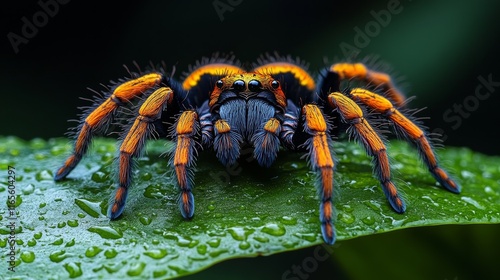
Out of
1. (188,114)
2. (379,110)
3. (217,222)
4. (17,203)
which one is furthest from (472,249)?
(17,203)

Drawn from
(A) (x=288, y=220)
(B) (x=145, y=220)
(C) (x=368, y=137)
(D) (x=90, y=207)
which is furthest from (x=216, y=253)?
(C) (x=368, y=137)

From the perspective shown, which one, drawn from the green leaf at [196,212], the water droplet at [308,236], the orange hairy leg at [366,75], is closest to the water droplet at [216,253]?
the green leaf at [196,212]

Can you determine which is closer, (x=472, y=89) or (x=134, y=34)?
(x=472, y=89)

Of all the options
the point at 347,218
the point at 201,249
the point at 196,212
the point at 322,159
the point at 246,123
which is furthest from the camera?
the point at 246,123

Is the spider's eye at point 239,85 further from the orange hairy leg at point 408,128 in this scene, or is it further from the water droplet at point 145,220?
the water droplet at point 145,220

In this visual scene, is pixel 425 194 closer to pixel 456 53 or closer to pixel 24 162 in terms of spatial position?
pixel 24 162

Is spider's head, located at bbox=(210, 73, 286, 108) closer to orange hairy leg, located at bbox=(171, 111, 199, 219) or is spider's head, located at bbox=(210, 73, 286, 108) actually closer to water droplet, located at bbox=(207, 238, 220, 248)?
orange hairy leg, located at bbox=(171, 111, 199, 219)

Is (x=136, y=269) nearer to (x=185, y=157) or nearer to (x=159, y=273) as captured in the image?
(x=159, y=273)
